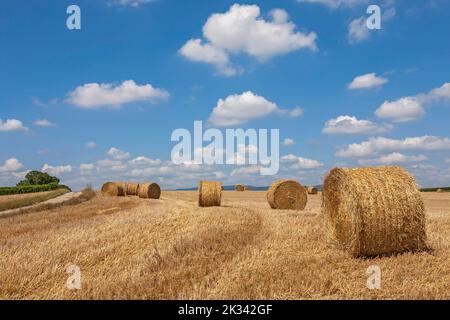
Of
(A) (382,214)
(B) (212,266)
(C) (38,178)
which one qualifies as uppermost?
(C) (38,178)

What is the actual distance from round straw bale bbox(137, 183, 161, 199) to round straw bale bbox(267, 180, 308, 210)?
16.7 m

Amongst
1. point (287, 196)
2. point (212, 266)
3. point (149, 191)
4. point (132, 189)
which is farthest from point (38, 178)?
point (212, 266)

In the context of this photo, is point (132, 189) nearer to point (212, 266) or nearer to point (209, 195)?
point (209, 195)

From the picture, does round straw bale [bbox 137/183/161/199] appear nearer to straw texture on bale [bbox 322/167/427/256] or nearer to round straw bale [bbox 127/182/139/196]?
round straw bale [bbox 127/182/139/196]

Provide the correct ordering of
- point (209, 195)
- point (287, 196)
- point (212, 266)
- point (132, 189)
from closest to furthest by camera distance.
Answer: point (212, 266) → point (287, 196) → point (209, 195) → point (132, 189)

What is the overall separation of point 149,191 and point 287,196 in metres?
17.3

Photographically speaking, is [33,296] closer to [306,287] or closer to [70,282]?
[70,282]

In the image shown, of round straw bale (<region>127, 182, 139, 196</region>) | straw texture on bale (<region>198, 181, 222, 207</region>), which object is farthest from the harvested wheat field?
round straw bale (<region>127, 182, 139, 196</region>)

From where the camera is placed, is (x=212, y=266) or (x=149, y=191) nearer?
(x=212, y=266)

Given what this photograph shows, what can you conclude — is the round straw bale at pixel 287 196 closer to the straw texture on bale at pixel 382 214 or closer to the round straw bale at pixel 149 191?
the straw texture on bale at pixel 382 214

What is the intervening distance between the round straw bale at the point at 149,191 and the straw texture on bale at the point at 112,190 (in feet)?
15.2

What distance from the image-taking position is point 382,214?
9.10 metres

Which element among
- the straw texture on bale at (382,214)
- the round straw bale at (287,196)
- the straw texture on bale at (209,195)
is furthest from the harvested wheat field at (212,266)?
the straw texture on bale at (209,195)
